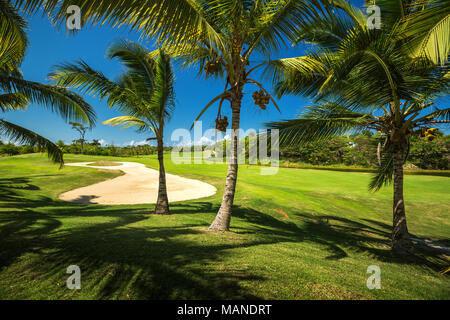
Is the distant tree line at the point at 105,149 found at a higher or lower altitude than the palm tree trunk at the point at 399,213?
higher

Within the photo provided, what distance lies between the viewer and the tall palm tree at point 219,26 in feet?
9.53

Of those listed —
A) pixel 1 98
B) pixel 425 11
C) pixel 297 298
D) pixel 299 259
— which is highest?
pixel 425 11

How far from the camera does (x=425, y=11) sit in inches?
134

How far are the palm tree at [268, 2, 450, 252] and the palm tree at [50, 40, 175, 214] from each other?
13.2ft

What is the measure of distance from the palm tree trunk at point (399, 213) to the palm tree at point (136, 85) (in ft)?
24.0

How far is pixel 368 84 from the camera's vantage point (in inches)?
199

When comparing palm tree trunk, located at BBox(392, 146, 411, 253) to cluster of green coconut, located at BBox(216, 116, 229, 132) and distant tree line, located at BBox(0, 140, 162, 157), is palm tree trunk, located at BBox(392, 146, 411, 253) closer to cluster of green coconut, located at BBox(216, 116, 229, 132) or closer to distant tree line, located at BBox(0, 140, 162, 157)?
cluster of green coconut, located at BBox(216, 116, 229, 132)

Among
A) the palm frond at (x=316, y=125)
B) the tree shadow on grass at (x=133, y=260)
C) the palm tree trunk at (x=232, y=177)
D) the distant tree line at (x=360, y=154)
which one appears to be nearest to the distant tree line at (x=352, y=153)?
the distant tree line at (x=360, y=154)

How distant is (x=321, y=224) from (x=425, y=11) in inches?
298

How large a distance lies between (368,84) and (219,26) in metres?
3.85

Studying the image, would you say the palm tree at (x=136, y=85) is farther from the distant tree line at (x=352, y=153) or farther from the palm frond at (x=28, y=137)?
the distant tree line at (x=352, y=153)
